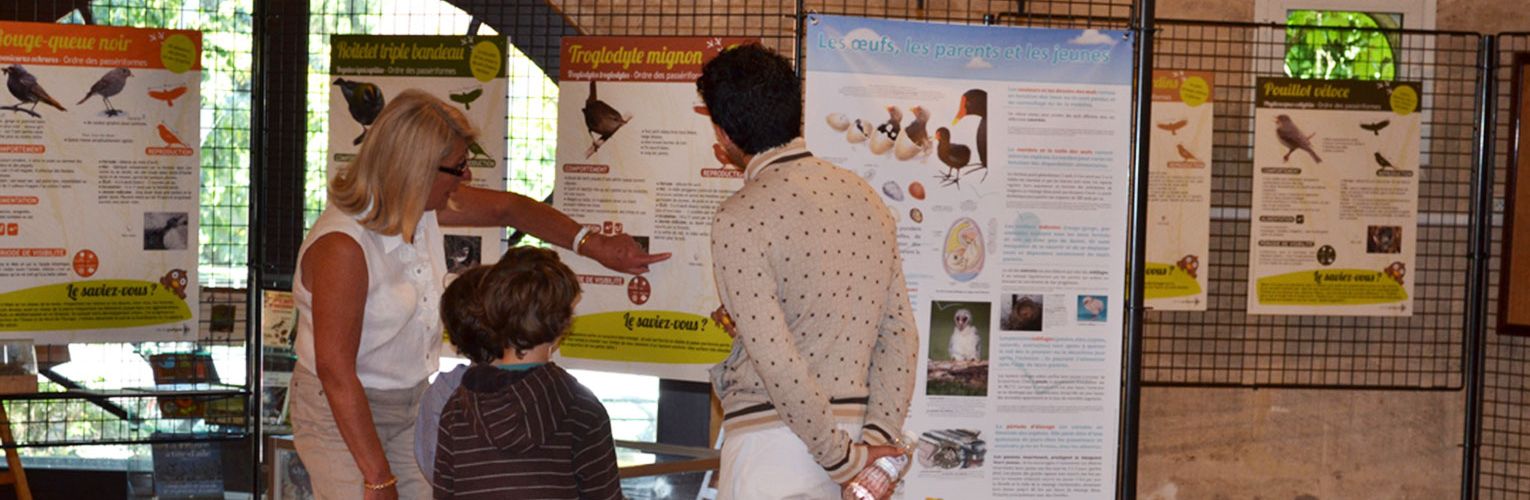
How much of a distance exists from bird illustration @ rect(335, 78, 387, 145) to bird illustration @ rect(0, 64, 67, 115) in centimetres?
80

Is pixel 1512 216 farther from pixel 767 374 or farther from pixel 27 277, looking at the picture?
pixel 27 277

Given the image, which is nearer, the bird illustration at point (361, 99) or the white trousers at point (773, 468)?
the white trousers at point (773, 468)

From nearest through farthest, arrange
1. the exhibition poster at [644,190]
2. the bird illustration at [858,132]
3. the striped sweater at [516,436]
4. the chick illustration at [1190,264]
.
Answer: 1. the striped sweater at [516,436]
2. the bird illustration at [858,132]
3. the exhibition poster at [644,190]
4. the chick illustration at [1190,264]

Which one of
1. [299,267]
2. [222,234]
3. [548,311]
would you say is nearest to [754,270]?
[548,311]

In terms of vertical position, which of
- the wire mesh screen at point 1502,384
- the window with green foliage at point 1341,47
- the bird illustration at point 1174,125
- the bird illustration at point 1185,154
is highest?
the window with green foliage at point 1341,47

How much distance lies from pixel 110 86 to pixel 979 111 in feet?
8.27

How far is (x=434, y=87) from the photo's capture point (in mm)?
4250

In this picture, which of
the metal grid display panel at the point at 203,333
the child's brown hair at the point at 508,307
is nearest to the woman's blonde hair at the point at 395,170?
the child's brown hair at the point at 508,307

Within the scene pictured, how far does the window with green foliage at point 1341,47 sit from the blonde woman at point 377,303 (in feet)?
13.7

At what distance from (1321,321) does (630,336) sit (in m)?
3.27

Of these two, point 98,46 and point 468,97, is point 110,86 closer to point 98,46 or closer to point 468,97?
point 98,46

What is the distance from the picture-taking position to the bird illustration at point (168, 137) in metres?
4.21

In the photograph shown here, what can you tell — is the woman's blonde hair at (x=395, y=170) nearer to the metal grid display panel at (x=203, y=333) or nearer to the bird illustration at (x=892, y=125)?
the bird illustration at (x=892, y=125)

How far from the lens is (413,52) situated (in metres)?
4.23
